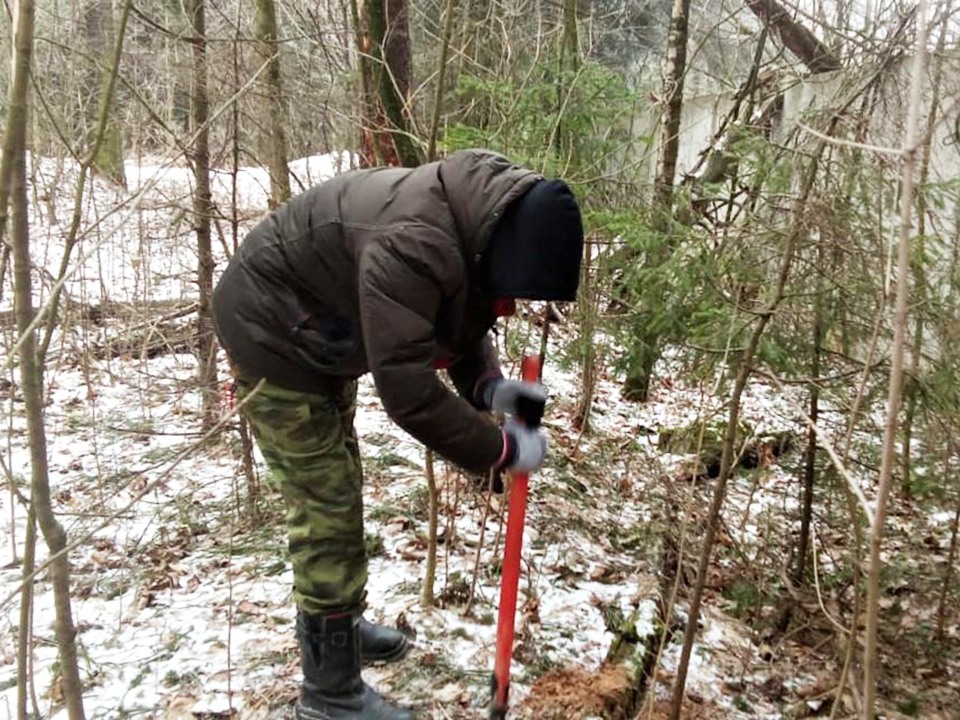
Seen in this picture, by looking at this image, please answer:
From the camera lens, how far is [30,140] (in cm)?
421

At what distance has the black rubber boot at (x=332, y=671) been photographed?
95.8 inches

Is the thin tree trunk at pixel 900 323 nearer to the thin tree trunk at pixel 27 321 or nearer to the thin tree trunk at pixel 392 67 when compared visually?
the thin tree trunk at pixel 27 321

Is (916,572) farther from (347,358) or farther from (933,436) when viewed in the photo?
(347,358)

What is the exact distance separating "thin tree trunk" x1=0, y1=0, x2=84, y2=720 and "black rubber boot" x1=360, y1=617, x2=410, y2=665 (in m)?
1.44

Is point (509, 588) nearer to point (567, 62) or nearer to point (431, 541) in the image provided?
point (431, 541)

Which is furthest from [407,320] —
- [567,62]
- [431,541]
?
[567,62]

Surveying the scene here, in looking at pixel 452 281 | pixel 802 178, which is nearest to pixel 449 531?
pixel 452 281

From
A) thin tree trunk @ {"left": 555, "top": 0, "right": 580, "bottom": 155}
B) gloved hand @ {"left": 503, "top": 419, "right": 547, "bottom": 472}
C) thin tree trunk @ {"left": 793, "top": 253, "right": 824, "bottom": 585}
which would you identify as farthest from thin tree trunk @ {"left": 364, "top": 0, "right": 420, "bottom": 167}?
thin tree trunk @ {"left": 793, "top": 253, "right": 824, "bottom": 585}

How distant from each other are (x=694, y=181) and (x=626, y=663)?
126 inches

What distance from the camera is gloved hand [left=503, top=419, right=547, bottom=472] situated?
223 centimetres

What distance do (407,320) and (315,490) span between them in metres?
0.81

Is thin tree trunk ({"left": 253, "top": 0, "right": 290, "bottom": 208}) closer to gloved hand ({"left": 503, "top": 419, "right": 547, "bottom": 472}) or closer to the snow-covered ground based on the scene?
the snow-covered ground

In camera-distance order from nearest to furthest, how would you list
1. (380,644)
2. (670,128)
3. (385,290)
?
(385,290) → (380,644) → (670,128)

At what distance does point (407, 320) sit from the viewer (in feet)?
6.27
